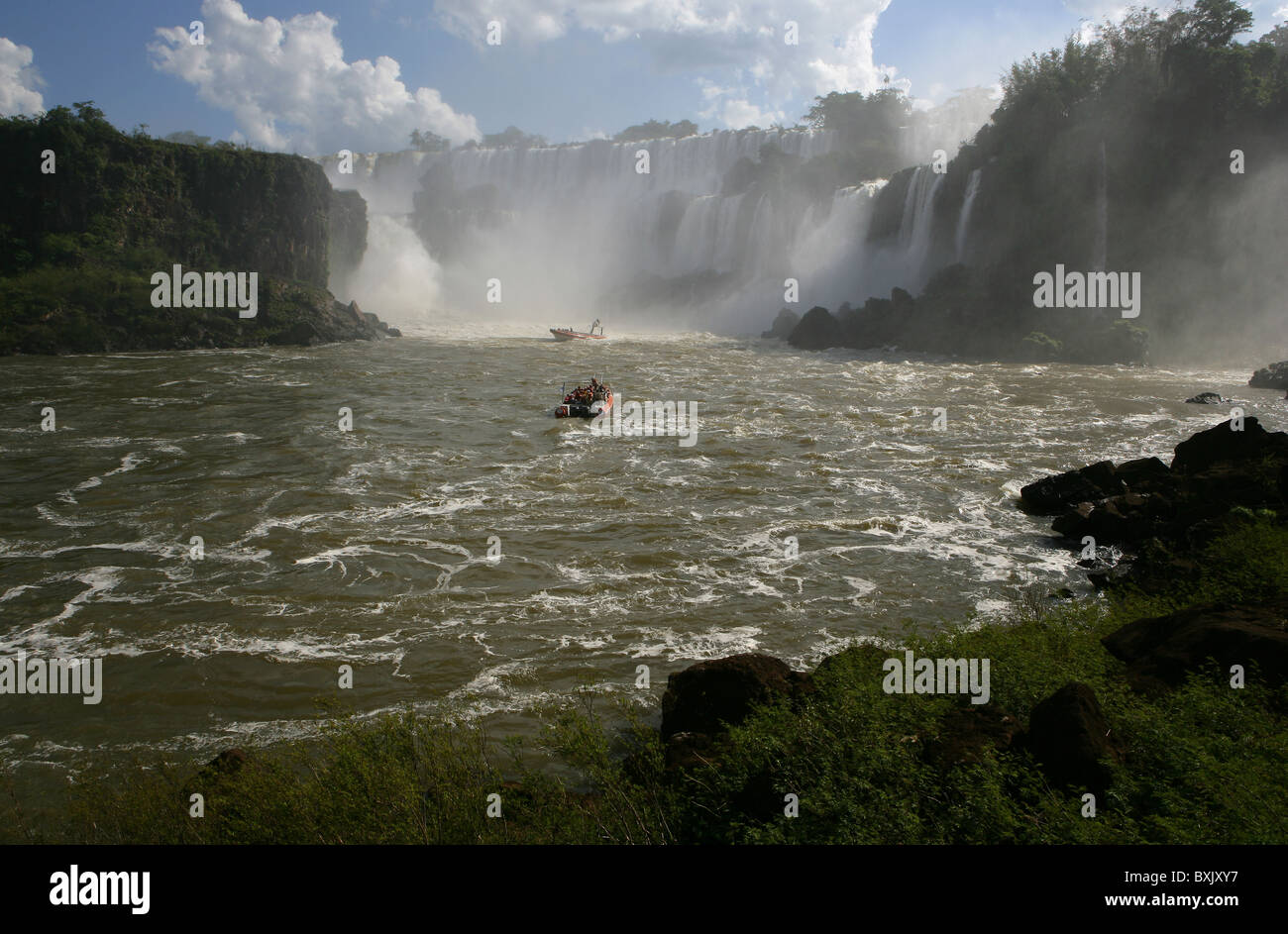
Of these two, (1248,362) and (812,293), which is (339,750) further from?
(812,293)

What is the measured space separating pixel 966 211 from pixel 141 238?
49.7 m

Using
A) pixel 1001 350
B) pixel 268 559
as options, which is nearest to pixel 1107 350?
pixel 1001 350

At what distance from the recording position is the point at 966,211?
50.7 m

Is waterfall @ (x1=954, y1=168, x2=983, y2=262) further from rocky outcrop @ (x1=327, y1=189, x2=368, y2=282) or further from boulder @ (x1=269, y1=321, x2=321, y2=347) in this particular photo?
rocky outcrop @ (x1=327, y1=189, x2=368, y2=282)

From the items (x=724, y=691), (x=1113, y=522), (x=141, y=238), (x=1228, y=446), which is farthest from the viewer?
(x=141, y=238)

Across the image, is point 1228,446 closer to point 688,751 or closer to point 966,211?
point 688,751

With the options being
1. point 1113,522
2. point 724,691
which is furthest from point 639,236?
point 724,691

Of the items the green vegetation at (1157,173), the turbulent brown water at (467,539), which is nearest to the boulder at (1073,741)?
the turbulent brown water at (467,539)

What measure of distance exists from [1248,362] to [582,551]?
138 ft

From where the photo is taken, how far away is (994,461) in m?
22.0

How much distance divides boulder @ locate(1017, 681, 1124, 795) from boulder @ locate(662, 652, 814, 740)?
7.96 feet

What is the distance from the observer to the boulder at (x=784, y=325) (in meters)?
55.3

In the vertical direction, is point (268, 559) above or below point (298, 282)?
below

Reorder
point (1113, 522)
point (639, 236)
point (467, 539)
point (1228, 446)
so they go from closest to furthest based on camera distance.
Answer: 1. point (1113, 522)
2. point (467, 539)
3. point (1228, 446)
4. point (639, 236)
